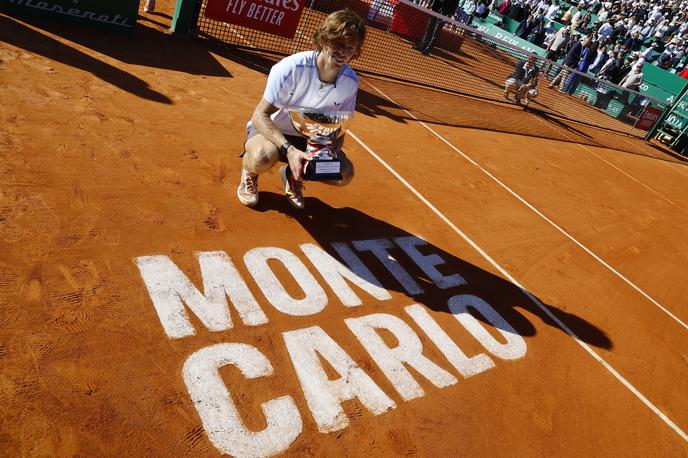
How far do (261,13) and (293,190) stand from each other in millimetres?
6331

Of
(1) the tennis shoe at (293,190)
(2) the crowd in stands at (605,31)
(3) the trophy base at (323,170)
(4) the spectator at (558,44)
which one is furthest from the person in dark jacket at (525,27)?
(3) the trophy base at (323,170)

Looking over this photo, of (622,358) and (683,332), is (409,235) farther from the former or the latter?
(683,332)

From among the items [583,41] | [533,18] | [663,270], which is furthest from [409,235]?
[533,18]

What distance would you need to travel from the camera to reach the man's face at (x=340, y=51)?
4016 millimetres

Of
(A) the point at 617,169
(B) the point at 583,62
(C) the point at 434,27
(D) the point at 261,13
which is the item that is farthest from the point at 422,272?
(B) the point at 583,62

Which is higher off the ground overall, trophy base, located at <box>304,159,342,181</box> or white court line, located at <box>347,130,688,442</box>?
trophy base, located at <box>304,159,342,181</box>

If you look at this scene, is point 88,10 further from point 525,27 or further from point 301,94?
point 525,27

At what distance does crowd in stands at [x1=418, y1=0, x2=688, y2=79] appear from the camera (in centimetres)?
2267

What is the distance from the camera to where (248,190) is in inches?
192

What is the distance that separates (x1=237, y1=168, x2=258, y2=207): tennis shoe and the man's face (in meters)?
1.45

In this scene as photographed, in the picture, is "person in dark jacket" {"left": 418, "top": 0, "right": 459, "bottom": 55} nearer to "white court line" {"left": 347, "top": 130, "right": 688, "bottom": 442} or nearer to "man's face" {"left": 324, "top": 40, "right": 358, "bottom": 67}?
"white court line" {"left": 347, "top": 130, "right": 688, "bottom": 442}

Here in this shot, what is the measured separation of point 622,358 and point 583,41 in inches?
860

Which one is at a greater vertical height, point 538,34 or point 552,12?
point 552,12

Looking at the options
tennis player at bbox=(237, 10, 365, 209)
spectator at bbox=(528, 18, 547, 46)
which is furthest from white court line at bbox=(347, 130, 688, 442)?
spectator at bbox=(528, 18, 547, 46)
